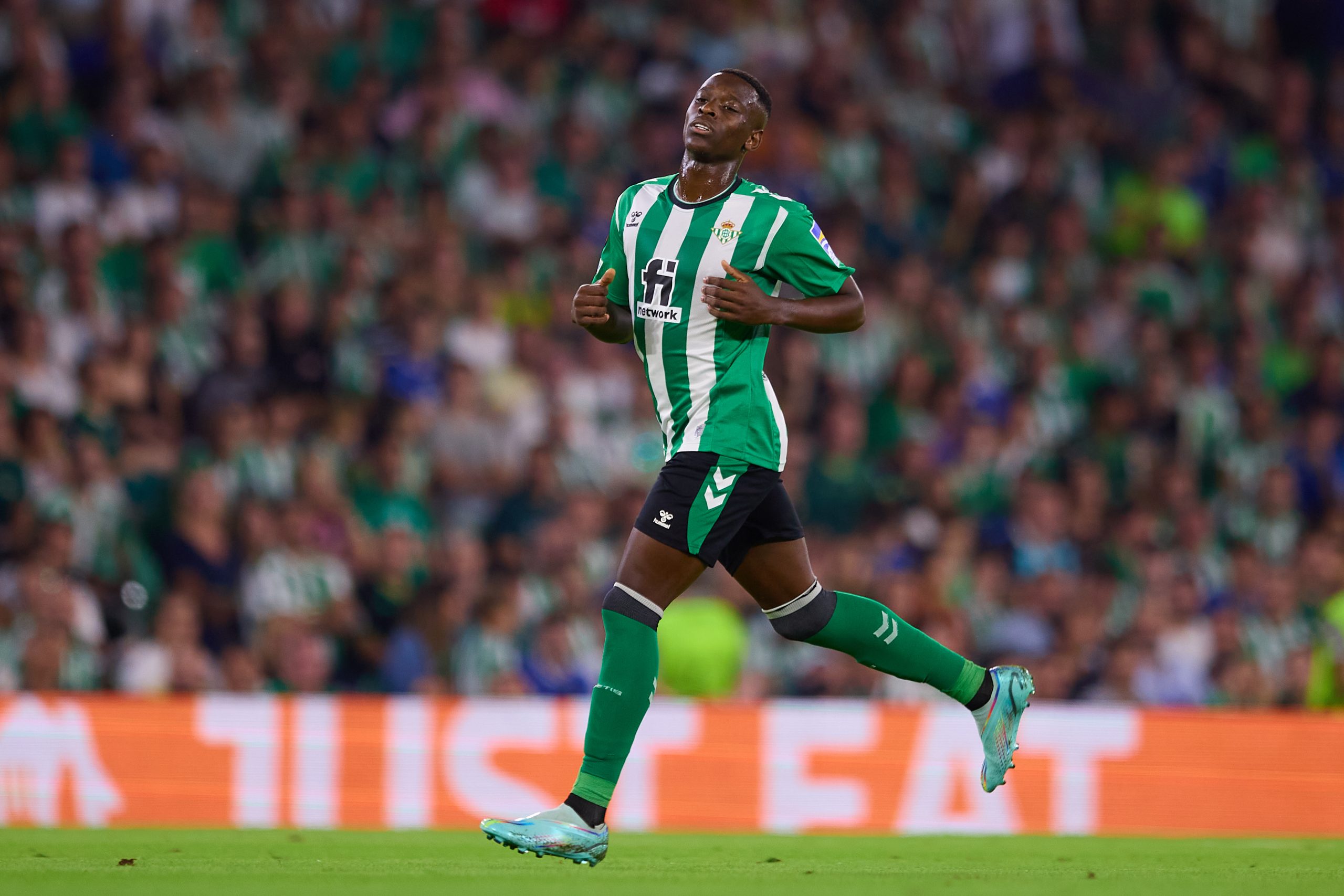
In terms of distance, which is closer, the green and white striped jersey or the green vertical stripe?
the green vertical stripe

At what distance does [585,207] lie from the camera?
42.0ft

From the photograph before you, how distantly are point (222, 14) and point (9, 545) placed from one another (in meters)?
4.96

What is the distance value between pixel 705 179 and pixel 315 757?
4.19 meters

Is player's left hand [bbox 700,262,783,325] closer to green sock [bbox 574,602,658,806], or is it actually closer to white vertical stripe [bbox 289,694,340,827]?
green sock [bbox 574,602,658,806]

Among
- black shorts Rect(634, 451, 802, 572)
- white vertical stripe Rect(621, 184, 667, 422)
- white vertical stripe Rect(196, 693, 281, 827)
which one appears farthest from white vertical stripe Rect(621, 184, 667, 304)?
white vertical stripe Rect(196, 693, 281, 827)

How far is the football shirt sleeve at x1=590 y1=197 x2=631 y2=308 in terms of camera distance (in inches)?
222

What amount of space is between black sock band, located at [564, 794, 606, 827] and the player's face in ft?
6.57

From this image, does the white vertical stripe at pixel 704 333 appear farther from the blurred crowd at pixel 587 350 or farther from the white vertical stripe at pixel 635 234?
the blurred crowd at pixel 587 350

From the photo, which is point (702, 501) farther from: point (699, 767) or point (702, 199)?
point (699, 767)

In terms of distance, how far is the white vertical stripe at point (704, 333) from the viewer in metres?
5.40

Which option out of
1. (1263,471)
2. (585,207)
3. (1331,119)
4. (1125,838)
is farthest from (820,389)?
(1331,119)

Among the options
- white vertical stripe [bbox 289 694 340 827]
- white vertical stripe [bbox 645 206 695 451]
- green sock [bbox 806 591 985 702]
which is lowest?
white vertical stripe [bbox 289 694 340 827]

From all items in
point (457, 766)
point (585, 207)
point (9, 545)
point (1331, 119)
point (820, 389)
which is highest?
point (1331, 119)

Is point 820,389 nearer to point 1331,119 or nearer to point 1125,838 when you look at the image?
point 1125,838
